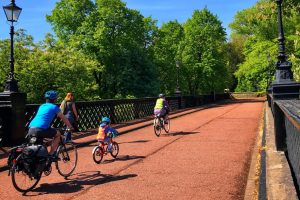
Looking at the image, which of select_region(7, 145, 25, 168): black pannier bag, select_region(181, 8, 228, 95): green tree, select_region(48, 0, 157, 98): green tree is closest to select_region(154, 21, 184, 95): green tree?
select_region(181, 8, 228, 95): green tree

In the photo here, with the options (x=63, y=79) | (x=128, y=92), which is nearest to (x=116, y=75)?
(x=128, y=92)

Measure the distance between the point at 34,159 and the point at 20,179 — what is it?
1.58ft

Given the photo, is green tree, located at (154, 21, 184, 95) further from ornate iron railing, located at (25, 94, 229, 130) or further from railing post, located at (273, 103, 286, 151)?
railing post, located at (273, 103, 286, 151)

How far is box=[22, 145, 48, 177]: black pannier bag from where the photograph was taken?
21.8 ft

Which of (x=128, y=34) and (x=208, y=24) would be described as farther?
(x=208, y=24)

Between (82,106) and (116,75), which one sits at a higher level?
(116,75)

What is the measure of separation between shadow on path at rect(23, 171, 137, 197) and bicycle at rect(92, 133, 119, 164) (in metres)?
1.12

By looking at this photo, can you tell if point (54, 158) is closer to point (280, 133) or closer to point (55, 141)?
point (55, 141)

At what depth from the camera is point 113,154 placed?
10180mm

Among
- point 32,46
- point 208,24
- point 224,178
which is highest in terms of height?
point 208,24

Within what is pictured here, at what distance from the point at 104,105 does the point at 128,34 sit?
2444 cm

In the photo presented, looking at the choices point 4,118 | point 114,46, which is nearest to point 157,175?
point 4,118

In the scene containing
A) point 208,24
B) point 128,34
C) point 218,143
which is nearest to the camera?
point 218,143

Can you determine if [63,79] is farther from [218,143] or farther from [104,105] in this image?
[218,143]
